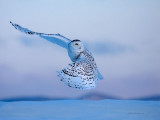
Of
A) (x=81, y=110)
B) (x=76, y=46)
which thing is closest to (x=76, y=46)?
(x=76, y=46)

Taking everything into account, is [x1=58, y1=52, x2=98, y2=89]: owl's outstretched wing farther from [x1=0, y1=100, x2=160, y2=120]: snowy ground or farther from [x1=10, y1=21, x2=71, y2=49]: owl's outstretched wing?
[x1=0, y1=100, x2=160, y2=120]: snowy ground

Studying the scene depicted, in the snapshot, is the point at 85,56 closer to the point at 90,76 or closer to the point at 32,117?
the point at 90,76

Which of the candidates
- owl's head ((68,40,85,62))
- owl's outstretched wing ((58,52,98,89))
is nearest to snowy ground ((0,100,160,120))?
owl's head ((68,40,85,62))

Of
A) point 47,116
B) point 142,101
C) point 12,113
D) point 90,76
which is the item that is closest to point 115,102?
point 142,101

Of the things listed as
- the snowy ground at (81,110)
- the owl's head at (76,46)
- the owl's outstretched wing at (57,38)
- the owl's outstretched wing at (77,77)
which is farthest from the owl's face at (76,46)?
the snowy ground at (81,110)

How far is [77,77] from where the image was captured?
114 inches

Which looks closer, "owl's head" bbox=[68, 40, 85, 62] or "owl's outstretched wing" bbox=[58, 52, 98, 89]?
"owl's outstretched wing" bbox=[58, 52, 98, 89]

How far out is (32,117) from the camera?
14.1ft

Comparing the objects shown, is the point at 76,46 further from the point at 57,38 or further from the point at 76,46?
the point at 57,38

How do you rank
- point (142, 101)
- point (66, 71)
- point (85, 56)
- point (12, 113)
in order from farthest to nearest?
1. point (142, 101)
2. point (12, 113)
3. point (85, 56)
4. point (66, 71)

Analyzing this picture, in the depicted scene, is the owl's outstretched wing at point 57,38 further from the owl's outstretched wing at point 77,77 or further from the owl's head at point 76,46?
the owl's outstretched wing at point 77,77

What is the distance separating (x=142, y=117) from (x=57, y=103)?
5.58 ft

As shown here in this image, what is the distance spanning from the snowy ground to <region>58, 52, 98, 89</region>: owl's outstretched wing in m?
1.37

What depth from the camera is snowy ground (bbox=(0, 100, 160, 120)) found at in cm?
430
